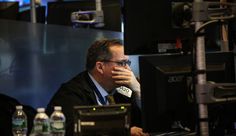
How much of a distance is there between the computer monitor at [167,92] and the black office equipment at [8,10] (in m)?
2.41

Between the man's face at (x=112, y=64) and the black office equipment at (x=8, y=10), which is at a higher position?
the black office equipment at (x=8, y=10)

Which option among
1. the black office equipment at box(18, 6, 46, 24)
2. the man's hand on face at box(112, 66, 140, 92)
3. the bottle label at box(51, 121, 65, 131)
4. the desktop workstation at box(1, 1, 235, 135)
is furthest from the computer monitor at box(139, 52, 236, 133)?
the black office equipment at box(18, 6, 46, 24)

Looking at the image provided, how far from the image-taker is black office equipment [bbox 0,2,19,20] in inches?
164

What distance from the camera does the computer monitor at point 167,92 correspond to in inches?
80.5

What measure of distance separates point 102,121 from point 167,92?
12.2 inches

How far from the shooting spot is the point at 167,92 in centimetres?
205

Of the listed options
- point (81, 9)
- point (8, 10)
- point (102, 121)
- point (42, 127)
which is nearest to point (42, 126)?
point (42, 127)

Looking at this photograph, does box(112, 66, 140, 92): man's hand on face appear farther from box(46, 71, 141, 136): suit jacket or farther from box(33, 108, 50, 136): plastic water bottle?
box(33, 108, 50, 136): plastic water bottle

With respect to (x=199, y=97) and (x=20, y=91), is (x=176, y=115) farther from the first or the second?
(x=20, y=91)

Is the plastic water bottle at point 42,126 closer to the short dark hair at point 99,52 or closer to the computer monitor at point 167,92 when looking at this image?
the computer monitor at point 167,92

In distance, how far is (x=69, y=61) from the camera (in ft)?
12.8

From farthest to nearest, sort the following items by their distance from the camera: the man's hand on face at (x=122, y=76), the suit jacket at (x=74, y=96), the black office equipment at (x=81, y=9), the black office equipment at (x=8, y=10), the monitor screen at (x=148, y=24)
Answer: the black office equipment at (x=8, y=10)
the black office equipment at (x=81, y=9)
the man's hand on face at (x=122, y=76)
the suit jacket at (x=74, y=96)
the monitor screen at (x=148, y=24)

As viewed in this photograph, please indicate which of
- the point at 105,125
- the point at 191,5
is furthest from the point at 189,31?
the point at 105,125

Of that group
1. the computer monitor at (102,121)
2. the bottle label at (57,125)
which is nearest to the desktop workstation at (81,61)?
the computer monitor at (102,121)
